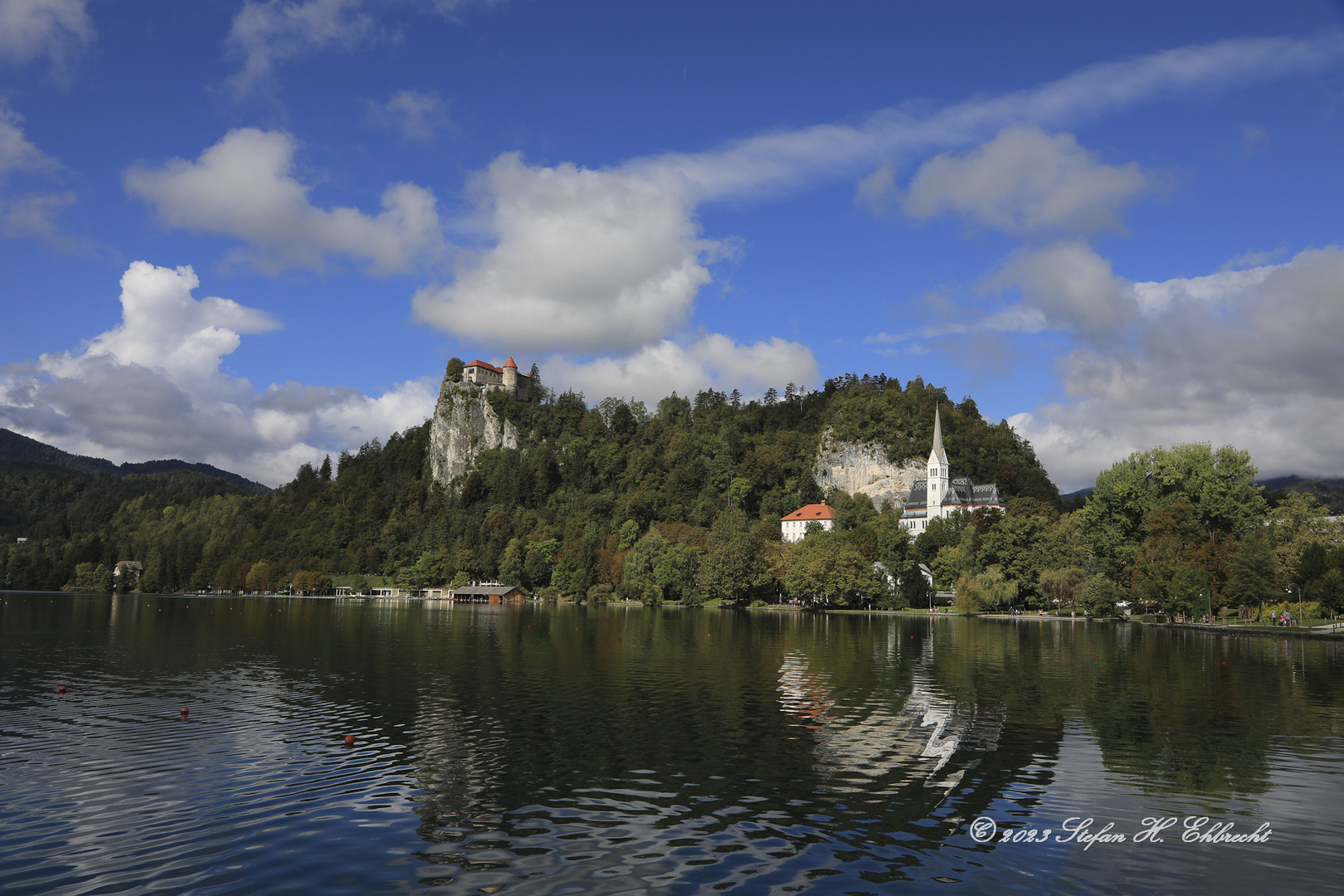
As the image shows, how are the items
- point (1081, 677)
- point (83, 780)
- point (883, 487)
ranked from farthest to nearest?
point (883, 487), point (1081, 677), point (83, 780)

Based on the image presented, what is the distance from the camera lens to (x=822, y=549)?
444 ft

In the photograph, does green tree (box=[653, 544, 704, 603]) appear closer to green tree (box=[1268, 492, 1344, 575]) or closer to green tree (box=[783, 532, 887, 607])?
green tree (box=[783, 532, 887, 607])

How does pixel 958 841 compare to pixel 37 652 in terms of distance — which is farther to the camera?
pixel 37 652

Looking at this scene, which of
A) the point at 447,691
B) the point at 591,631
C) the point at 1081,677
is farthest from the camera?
the point at 591,631

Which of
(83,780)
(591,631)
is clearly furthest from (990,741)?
(591,631)

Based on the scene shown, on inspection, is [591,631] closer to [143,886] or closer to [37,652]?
[37,652]

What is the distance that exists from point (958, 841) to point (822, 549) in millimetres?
120695

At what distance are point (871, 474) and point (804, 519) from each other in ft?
83.6

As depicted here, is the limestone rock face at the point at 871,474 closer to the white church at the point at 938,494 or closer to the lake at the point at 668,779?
the white church at the point at 938,494

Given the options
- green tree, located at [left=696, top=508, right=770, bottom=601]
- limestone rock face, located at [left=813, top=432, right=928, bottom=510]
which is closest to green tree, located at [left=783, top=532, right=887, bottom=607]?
green tree, located at [left=696, top=508, right=770, bottom=601]

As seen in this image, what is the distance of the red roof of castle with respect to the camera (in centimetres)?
17988

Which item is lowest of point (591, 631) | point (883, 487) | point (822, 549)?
point (591, 631)

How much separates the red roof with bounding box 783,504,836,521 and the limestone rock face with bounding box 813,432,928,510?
44.9 feet

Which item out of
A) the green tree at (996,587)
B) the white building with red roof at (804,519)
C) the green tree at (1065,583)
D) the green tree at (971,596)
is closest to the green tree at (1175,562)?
the green tree at (1065,583)
